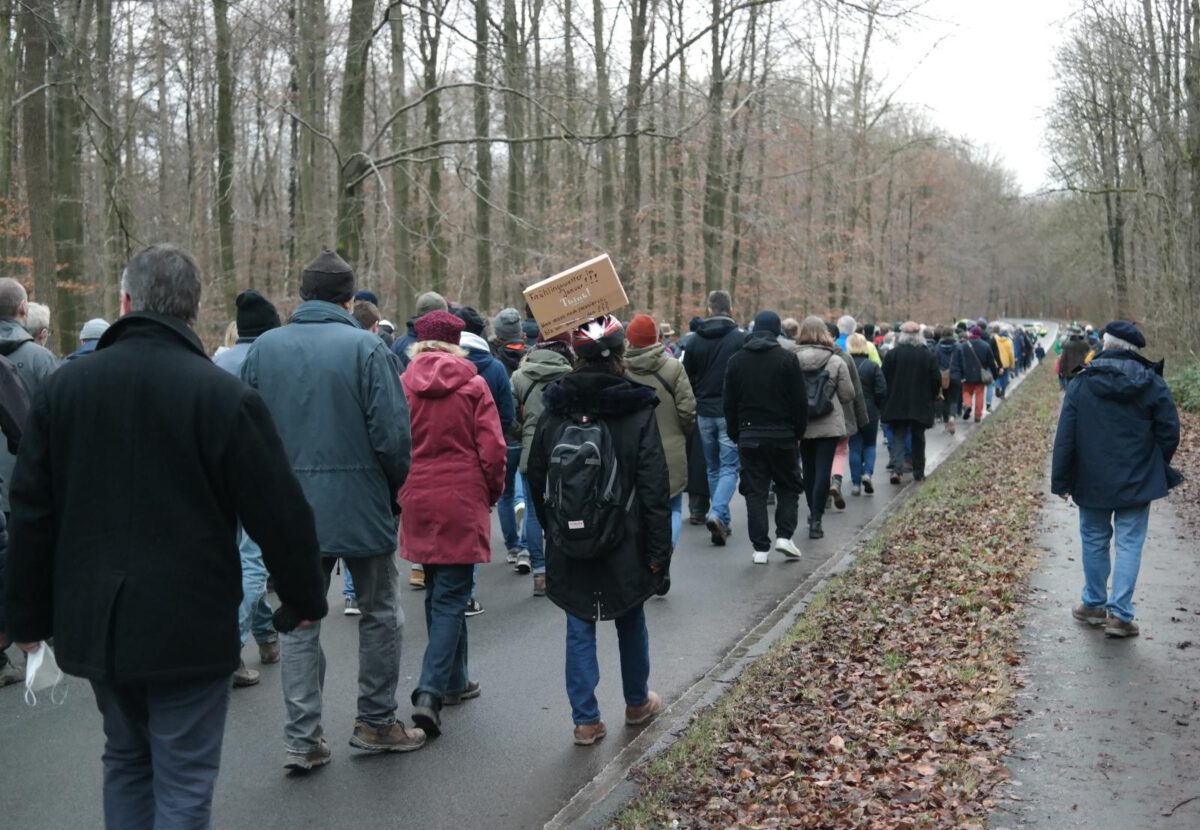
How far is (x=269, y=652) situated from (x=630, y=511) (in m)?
3.01

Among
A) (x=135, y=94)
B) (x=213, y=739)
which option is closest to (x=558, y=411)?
(x=213, y=739)

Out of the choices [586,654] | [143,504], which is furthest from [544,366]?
[143,504]

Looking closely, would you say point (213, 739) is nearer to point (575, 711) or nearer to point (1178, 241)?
point (575, 711)

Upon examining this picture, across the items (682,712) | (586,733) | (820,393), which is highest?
(820,393)

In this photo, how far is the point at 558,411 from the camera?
19.3 feet

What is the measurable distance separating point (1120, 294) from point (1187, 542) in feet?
132

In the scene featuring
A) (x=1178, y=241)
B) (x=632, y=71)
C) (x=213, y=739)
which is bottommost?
(x=213, y=739)

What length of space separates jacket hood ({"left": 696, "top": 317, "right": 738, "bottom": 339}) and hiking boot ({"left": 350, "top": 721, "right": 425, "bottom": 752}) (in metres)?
6.98

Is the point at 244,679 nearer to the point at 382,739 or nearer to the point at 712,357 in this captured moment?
the point at 382,739

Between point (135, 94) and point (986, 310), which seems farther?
point (986, 310)

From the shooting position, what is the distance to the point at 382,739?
5766 mm

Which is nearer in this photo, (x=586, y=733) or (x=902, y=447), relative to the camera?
(x=586, y=733)

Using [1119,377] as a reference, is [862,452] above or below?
below

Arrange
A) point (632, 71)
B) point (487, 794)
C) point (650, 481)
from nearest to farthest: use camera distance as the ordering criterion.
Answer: point (487, 794), point (650, 481), point (632, 71)
